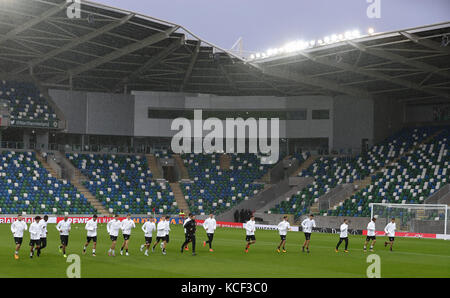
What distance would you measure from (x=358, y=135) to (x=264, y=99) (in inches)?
462

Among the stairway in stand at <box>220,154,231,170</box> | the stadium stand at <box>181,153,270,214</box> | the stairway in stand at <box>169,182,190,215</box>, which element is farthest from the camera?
the stairway in stand at <box>220,154,231,170</box>

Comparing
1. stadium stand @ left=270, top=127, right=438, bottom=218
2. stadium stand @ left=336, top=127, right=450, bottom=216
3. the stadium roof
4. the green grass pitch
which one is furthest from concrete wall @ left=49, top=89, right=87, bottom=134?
the green grass pitch

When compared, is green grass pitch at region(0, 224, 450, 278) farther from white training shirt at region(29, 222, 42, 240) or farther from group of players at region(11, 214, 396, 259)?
white training shirt at region(29, 222, 42, 240)

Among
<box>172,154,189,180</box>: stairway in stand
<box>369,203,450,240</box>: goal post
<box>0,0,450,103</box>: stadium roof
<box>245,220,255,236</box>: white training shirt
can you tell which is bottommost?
<box>369,203,450,240</box>: goal post

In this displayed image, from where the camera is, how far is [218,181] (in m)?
77.5

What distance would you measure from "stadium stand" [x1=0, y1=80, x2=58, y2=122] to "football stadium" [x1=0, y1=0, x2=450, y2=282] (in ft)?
0.58

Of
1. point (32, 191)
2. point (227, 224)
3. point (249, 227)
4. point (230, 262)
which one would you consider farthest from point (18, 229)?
point (227, 224)

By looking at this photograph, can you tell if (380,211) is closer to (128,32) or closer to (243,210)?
(243,210)

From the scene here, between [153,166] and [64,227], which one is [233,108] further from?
[64,227]

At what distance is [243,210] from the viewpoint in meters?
71.8

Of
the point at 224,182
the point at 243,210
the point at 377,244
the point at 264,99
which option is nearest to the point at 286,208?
the point at 243,210

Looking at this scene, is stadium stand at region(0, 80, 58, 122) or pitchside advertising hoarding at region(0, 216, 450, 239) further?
stadium stand at region(0, 80, 58, 122)

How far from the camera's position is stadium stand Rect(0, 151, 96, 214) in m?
63.3

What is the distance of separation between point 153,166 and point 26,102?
16.3 meters
